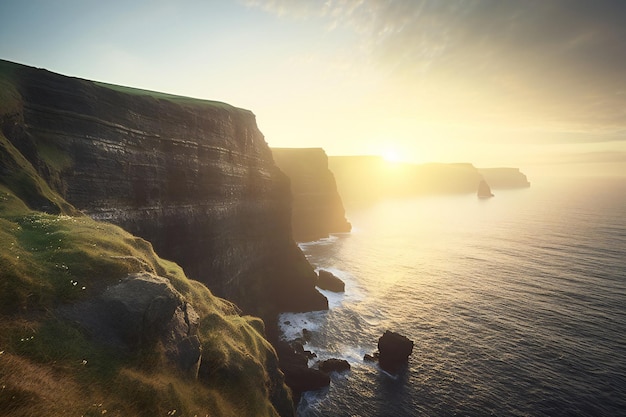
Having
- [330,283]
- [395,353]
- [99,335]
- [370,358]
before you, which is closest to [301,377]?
[370,358]

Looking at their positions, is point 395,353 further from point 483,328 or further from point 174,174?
point 174,174

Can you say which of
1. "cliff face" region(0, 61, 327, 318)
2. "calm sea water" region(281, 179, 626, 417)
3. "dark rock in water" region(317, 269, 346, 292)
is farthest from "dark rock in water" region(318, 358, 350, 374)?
"dark rock in water" region(317, 269, 346, 292)

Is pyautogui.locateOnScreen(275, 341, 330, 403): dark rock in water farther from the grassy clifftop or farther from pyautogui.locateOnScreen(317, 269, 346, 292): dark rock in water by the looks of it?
pyautogui.locateOnScreen(317, 269, 346, 292): dark rock in water

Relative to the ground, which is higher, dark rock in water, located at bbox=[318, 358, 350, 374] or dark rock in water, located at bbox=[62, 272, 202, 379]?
dark rock in water, located at bbox=[62, 272, 202, 379]

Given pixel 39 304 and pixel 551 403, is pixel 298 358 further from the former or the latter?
pixel 39 304

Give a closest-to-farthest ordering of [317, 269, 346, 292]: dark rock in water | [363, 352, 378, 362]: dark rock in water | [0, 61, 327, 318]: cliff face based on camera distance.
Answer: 1. [0, 61, 327, 318]: cliff face
2. [363, 352, 378, 362]: dark rock in water
3. [317, 269, 346, 292]: dark rock in water

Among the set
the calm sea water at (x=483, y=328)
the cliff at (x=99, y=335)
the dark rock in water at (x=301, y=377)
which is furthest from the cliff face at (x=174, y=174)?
the dark rock in water at (x=301, y=377)
